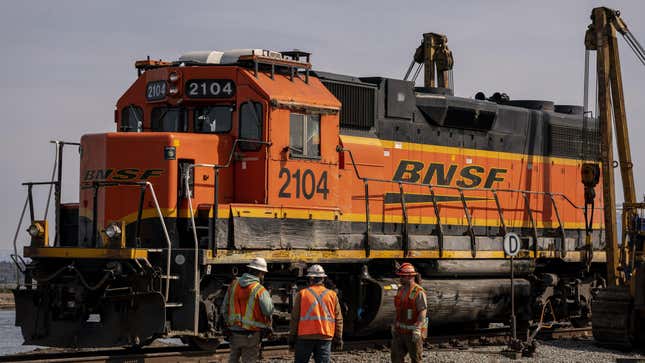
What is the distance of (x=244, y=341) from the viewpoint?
32.2 feet

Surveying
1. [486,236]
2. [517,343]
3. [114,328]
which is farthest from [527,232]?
[114,328]

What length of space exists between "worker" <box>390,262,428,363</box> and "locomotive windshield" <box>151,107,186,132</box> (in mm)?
3861

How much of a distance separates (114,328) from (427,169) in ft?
20.0

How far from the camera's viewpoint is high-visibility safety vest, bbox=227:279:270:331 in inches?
383

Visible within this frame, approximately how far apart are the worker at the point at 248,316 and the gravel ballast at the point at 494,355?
2975 mm

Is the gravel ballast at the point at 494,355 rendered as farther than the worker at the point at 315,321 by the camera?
Yes

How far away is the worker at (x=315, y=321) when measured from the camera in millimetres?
9625

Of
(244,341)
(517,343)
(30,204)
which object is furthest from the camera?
(517,343)

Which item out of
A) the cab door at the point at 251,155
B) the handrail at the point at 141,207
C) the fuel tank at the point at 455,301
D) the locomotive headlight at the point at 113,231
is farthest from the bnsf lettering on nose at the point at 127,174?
the fuel tank at the point at 455,301

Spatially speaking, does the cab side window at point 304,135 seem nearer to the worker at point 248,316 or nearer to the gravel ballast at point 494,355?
the gravel ballast at point 494,355

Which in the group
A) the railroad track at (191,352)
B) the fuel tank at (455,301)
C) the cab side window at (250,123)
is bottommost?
the railroad track at (191,352)

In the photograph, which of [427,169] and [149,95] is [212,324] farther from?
[427,169]

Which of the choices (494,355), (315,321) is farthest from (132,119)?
(494,355)

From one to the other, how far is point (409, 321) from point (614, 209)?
799cm
